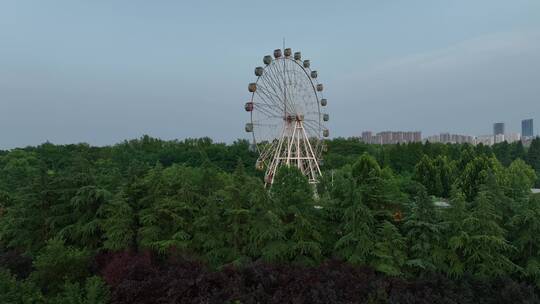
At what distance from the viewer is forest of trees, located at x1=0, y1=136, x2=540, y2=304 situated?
6629 millimetres

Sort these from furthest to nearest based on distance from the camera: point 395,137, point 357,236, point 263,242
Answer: point 395,137 → point 263,242 → point 357,236

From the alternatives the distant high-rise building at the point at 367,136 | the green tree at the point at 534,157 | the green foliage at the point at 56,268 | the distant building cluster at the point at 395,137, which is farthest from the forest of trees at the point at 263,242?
the distant high-rise building at the point at 367,136

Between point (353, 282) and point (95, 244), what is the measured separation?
253 inches

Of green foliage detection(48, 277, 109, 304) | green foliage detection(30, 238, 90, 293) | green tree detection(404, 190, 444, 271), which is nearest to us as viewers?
green foliage detection(48, 277, 109, 304)

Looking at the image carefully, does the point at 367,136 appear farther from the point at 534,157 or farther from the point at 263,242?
the point at 263,242

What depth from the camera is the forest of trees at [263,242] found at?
21.7 feet

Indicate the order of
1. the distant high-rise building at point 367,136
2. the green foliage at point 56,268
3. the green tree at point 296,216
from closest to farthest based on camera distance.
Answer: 1. the green foliage at point 56,268
2. the green tree at point 296,216
3. the distant high-rise building at point 367,136

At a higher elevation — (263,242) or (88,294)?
(263,242)

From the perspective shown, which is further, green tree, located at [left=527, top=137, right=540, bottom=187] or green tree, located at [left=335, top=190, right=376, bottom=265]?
green tree, located at [left=527, top=137, right=540, bottom=187]

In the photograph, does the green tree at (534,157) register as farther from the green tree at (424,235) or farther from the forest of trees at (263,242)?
the green tree at (424,235)

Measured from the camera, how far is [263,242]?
8.08 meters

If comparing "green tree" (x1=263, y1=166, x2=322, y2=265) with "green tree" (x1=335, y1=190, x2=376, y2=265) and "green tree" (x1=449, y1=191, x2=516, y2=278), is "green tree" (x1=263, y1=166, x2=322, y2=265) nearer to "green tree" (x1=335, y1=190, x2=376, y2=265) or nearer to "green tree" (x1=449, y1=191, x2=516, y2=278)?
"green tree" (x1=335, y1=190, x2=376, y2=265)

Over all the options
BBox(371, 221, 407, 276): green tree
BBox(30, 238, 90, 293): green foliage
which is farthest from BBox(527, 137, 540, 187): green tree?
BBox(30, 238, 90, 293): green foliage

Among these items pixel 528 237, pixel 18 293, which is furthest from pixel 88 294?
pixel 528 237
